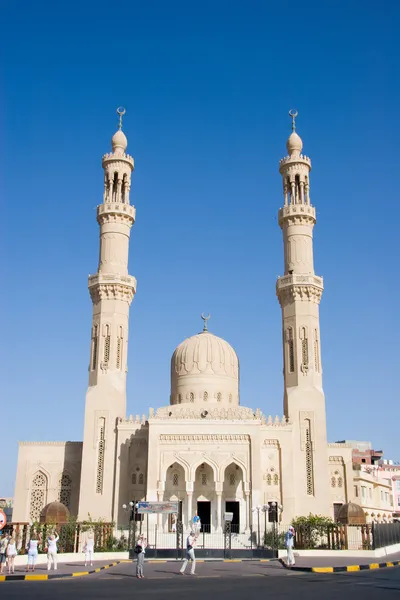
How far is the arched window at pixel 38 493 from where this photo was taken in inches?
1716

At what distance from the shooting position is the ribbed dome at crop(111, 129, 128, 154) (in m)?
49.3

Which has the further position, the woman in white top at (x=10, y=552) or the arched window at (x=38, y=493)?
the arched window at (x=38, y=493)

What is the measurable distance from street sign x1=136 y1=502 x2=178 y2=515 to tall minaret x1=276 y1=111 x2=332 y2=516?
1050 cm

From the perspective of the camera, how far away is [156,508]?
3253 centimetres

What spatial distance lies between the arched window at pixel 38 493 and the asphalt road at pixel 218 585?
21064 mm

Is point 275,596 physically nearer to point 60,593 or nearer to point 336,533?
point 60,593

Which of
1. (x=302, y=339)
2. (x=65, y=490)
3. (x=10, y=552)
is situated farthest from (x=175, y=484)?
(x=10, y=552)

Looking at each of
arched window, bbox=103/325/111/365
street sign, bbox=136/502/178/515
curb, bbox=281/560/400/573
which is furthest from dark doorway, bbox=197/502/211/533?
curb, bbox=281/560/400/573

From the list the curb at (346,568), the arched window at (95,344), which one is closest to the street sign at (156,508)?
the curb at (346,568)

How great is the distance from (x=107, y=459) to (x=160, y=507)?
1005 centimetres

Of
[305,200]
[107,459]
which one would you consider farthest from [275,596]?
[305,200]

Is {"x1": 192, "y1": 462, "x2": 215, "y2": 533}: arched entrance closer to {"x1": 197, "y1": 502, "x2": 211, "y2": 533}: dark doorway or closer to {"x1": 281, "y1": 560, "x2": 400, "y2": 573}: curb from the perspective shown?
{"x1": 197, "y1": 502, "x2": 211, "y2": 533}: dark doorway

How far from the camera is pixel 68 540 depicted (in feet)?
97.3

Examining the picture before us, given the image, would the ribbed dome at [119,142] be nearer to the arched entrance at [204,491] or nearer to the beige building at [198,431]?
the beige building at [198,431]
